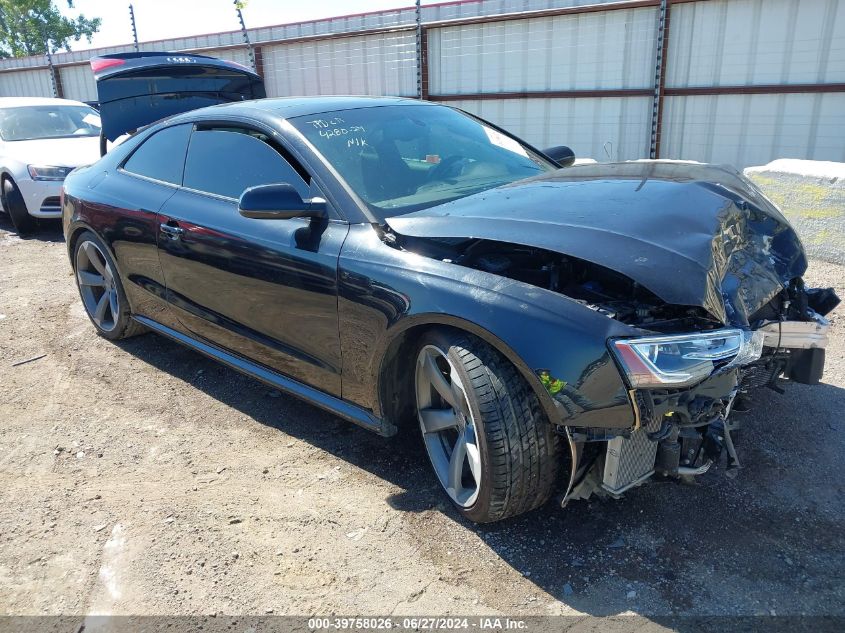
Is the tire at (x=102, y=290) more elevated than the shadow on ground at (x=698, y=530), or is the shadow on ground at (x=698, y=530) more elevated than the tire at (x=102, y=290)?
the tire at (x=102, y=290)

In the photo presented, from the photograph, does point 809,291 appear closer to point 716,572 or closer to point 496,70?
point 716,572

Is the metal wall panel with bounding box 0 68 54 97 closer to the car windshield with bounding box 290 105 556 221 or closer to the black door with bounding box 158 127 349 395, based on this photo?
the black door with bounding box 158 127 349 395

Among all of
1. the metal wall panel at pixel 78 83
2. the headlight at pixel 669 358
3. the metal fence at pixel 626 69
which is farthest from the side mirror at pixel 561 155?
the metal wall panel at pixel 78 83

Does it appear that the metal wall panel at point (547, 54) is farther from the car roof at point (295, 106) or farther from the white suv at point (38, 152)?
the car roof at point (295, 106)

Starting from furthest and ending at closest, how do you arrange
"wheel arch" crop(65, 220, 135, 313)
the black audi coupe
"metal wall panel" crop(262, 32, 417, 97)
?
1. "metal wall panel" crop(262, 32, 417, 97)
2. "wheel arch" crop(65, 220, 135, 313)
3. the black audi coupe

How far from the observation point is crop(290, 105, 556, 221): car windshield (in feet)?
10.4

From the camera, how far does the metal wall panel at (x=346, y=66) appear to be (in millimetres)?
11086

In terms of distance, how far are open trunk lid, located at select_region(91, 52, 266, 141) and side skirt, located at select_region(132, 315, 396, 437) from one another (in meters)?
2.52

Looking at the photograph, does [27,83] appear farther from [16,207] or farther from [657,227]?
[657,227]

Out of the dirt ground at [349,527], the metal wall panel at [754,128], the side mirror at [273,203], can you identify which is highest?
the side mirror at [273,203]

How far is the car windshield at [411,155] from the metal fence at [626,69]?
5081mm

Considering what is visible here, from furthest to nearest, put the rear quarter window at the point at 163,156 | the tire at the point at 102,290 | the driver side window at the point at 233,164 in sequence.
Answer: the tire at the point at 102,290 < the rear quarter window at the point at 163,156 < the driver side window at the point at 233,164

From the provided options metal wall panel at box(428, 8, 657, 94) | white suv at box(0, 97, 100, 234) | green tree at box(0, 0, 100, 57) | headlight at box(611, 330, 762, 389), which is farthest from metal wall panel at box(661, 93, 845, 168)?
green tree at box(0, 0, 100, 57)

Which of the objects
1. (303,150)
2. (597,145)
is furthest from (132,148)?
(597,145)
